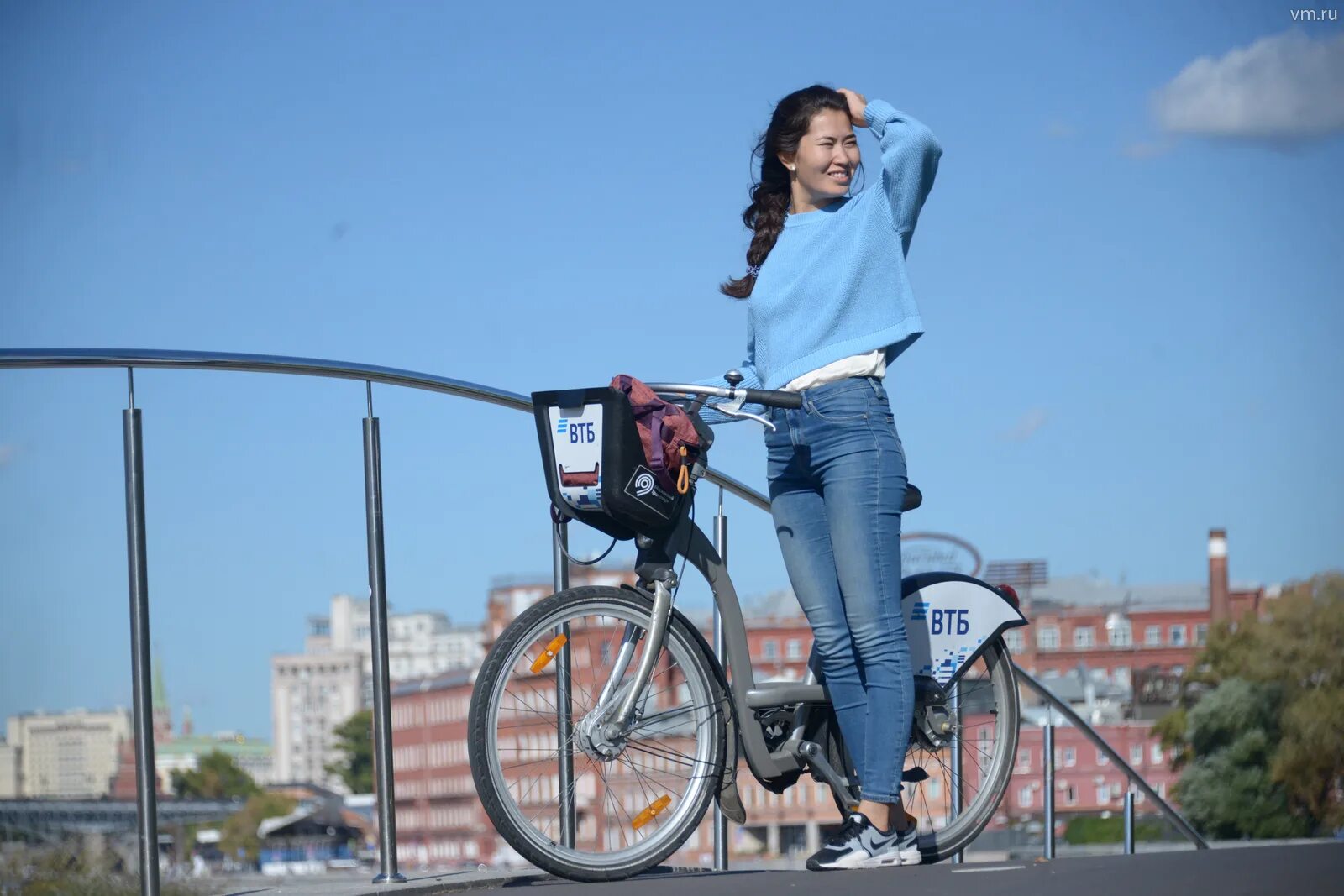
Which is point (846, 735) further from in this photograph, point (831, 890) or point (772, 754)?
point (831, 890)

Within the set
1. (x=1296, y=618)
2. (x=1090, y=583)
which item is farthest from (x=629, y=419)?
(x=1090, y=583)

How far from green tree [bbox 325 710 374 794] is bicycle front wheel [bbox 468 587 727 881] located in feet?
418

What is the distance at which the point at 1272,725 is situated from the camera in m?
48.0

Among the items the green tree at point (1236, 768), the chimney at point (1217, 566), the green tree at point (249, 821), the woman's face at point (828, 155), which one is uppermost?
the woman's face at point (828, 155)

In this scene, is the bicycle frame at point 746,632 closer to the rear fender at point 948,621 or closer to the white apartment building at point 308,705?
the rear fender at point 948,621

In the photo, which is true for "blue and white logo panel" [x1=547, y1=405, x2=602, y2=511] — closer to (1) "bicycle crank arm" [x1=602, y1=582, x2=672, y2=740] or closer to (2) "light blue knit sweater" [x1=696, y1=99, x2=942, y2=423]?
(1) "bicycle crank arm" [x1=602, y1=582, x2=672, y2=740]

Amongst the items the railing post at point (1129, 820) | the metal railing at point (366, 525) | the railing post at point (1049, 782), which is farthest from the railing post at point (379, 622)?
the railing post at point (1129, 820)

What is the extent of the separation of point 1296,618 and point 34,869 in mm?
47020

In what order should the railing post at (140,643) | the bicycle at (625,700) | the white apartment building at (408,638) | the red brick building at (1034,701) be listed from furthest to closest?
the white apartment building at (408,638) → the red brick building at (1034,701) → the bicycle at (625,700) → the railing post at (140,643)

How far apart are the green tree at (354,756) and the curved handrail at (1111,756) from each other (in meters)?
125

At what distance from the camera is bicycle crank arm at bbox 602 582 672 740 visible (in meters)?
3.08

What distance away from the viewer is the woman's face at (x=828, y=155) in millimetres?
3412

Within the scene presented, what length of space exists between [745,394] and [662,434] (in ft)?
0.57

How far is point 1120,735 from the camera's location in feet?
238
